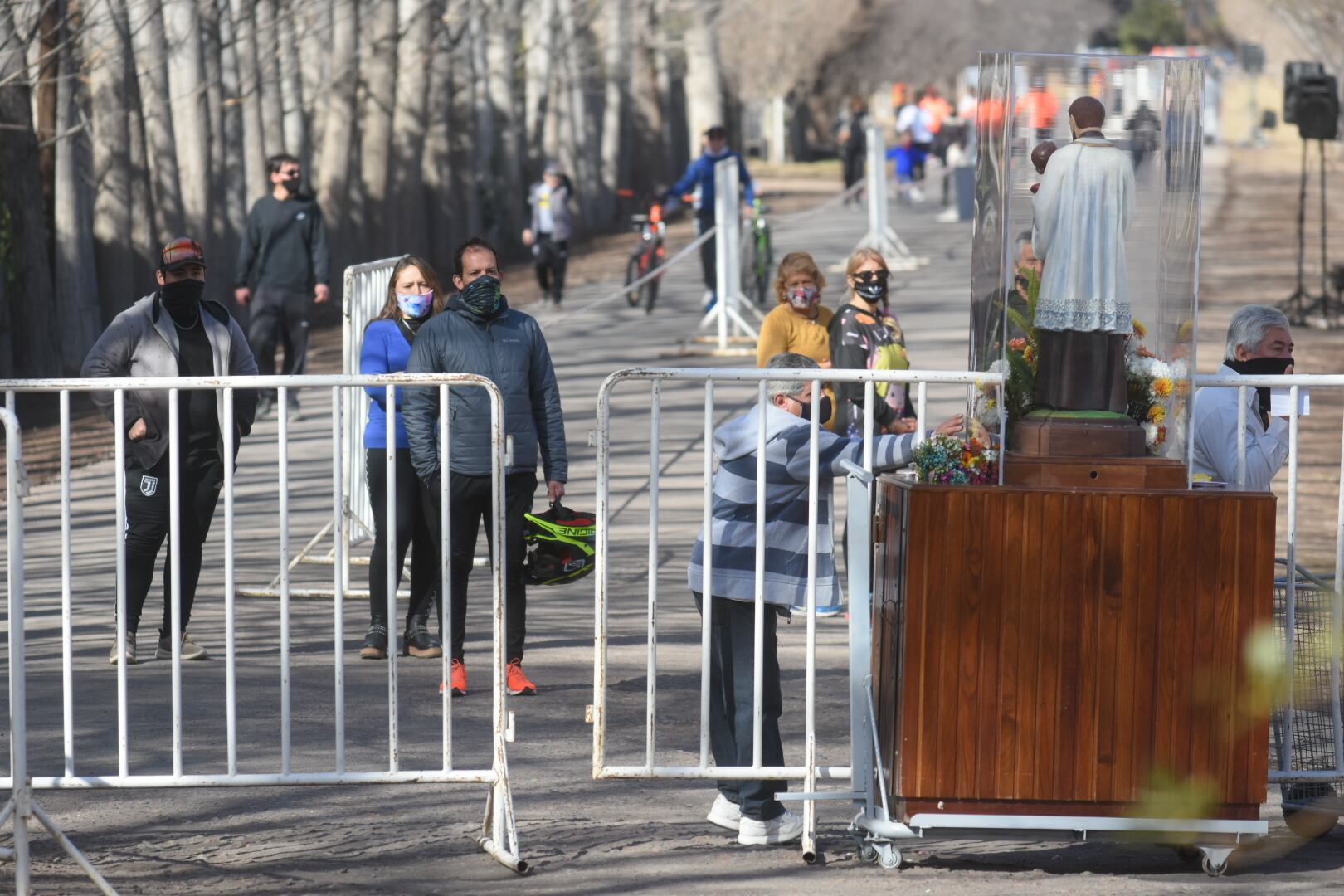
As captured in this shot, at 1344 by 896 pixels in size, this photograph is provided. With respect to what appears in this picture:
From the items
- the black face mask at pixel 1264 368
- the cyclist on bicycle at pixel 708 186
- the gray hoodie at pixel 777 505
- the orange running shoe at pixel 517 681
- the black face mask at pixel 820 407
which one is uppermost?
the cyclist on bicycle at pixel 708 186

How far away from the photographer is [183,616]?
852cm

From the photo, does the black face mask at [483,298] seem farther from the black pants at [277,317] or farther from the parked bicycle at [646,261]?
the parked bicycle at [646,261]

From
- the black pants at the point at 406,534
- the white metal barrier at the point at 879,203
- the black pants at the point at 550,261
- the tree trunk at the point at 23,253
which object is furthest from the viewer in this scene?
the white metal barrier at the point at 879,203

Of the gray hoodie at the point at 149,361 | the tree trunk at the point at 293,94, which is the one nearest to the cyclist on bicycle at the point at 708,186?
the tree trunk at the point at 293,94

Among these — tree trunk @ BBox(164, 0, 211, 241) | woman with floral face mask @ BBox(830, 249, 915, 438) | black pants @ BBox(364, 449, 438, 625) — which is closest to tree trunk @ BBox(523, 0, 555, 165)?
tree trunk @ BBox(164, 0, 211, 241)

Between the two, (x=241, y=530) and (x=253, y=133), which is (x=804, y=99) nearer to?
(x=253, y=133)

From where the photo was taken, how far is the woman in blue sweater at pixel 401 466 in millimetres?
8844

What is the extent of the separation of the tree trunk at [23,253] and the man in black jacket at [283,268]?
5.14 m

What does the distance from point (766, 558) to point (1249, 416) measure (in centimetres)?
175

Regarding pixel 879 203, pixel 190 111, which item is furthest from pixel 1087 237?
pixel 879 203

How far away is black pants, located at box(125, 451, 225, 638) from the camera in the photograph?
8.60 metres

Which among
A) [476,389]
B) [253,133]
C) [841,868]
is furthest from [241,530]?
[253,133]

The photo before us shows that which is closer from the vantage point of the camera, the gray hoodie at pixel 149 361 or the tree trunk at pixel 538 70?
the gray hoodie at pixel 149 361

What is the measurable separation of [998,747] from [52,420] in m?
14.6
